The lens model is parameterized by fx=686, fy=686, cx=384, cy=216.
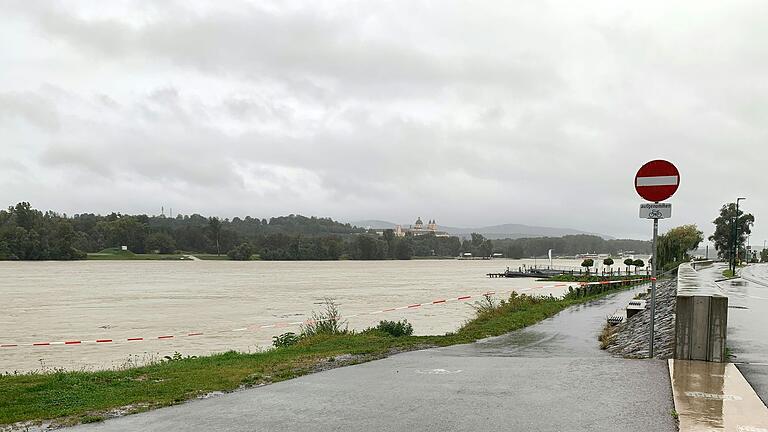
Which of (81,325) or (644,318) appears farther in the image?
(81,325)

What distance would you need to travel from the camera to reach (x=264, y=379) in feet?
29.4

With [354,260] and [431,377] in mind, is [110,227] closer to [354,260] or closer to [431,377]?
[354,260]

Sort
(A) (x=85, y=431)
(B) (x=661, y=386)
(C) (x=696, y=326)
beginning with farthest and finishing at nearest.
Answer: (C) (x=696, y=326) < (B) (x=661, y=386) < (A) (x=85, y=431)

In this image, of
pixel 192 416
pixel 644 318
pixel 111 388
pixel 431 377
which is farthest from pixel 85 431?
pixel 644 318

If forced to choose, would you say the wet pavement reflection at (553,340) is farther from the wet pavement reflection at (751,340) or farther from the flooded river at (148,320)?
the flooded river at (148,320)

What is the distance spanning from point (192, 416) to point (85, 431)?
3.15 feet

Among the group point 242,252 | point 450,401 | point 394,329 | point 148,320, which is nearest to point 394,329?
point 394,329

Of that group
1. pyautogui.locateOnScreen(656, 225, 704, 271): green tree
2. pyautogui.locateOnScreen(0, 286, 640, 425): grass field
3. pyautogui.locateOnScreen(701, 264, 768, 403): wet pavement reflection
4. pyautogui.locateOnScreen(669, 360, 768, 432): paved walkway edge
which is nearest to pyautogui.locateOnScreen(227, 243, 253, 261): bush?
pyautogui.locateOnScreen(656, 225, 704, 271): green tree

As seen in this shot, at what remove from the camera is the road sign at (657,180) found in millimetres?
9711

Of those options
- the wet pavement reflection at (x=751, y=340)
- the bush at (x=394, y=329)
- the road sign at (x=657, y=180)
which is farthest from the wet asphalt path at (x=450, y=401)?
the bush at (x=394, y=329)

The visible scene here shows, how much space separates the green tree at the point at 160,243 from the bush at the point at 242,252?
47.2 ft

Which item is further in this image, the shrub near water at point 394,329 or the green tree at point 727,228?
the green tree at point 727,228

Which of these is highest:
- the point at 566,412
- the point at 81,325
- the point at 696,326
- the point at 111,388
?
the point at 696,326

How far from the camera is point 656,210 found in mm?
9797
